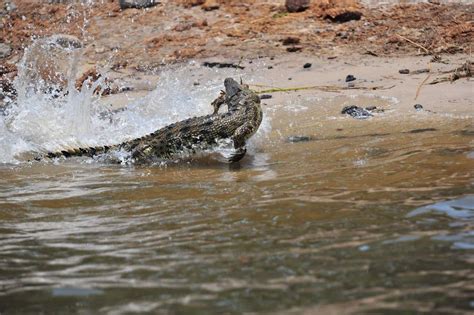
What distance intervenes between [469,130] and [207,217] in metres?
3.46

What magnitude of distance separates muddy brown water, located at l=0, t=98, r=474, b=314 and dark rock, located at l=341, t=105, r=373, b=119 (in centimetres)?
87

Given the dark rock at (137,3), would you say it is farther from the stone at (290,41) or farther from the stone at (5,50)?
the stone at (290,41)

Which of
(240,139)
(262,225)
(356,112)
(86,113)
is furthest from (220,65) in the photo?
Result: (262,225)

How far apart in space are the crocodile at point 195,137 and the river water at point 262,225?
0.14m

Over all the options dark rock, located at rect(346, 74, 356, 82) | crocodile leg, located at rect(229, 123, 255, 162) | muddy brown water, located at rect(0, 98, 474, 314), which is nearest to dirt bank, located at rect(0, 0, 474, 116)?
dark rock, located at rect(346, 74, 356, 82)

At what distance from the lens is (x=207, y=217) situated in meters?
5.37

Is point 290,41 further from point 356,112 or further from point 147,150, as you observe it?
point 147,150

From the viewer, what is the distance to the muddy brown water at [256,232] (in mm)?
3895

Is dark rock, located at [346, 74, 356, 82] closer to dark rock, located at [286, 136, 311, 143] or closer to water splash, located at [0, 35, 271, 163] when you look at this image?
water splash, located at [0, 35, 271, 163]

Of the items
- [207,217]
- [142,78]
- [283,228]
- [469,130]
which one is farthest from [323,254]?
[142,78]

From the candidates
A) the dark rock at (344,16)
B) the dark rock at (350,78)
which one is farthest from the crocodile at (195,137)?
the dark rock at (344,16)

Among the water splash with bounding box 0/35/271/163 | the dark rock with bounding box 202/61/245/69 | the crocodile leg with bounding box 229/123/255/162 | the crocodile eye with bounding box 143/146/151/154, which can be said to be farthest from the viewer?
the dark rock with bounding box 202/61/245/69

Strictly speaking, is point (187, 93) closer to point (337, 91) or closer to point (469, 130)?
point (337, 91)

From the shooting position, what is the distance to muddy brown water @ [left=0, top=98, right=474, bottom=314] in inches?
153
